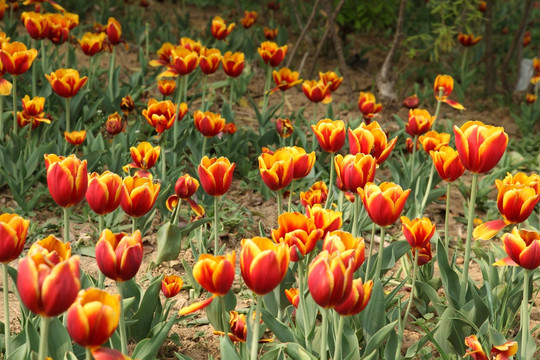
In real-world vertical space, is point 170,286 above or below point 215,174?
below


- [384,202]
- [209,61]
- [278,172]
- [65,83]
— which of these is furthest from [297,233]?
[209,61]

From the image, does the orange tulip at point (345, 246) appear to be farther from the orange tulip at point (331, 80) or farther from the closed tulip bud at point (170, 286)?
the orange tulip at point (331, 80)

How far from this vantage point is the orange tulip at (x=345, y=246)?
1.53m

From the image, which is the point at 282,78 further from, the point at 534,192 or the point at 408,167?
the point at 534,192

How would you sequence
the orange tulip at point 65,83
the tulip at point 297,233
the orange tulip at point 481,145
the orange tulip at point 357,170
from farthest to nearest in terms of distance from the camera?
the orange tulip at point 65,83
the orange tulip at point 357,170
the orange tulip at point 481,145
the tulip at point 297,233

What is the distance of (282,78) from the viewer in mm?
3848

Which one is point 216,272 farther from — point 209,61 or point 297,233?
point 209,61

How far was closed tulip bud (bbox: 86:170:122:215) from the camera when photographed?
184 cm

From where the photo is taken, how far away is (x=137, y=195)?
199cm

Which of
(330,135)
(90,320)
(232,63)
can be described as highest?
(90,320)

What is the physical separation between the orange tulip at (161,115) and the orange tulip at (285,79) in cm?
→ 86

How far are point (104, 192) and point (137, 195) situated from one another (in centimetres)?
16

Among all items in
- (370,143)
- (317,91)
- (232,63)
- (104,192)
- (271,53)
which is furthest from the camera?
(271,53)

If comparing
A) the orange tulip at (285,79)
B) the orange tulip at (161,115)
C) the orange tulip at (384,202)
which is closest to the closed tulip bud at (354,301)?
the orange tulip at (384,202)
